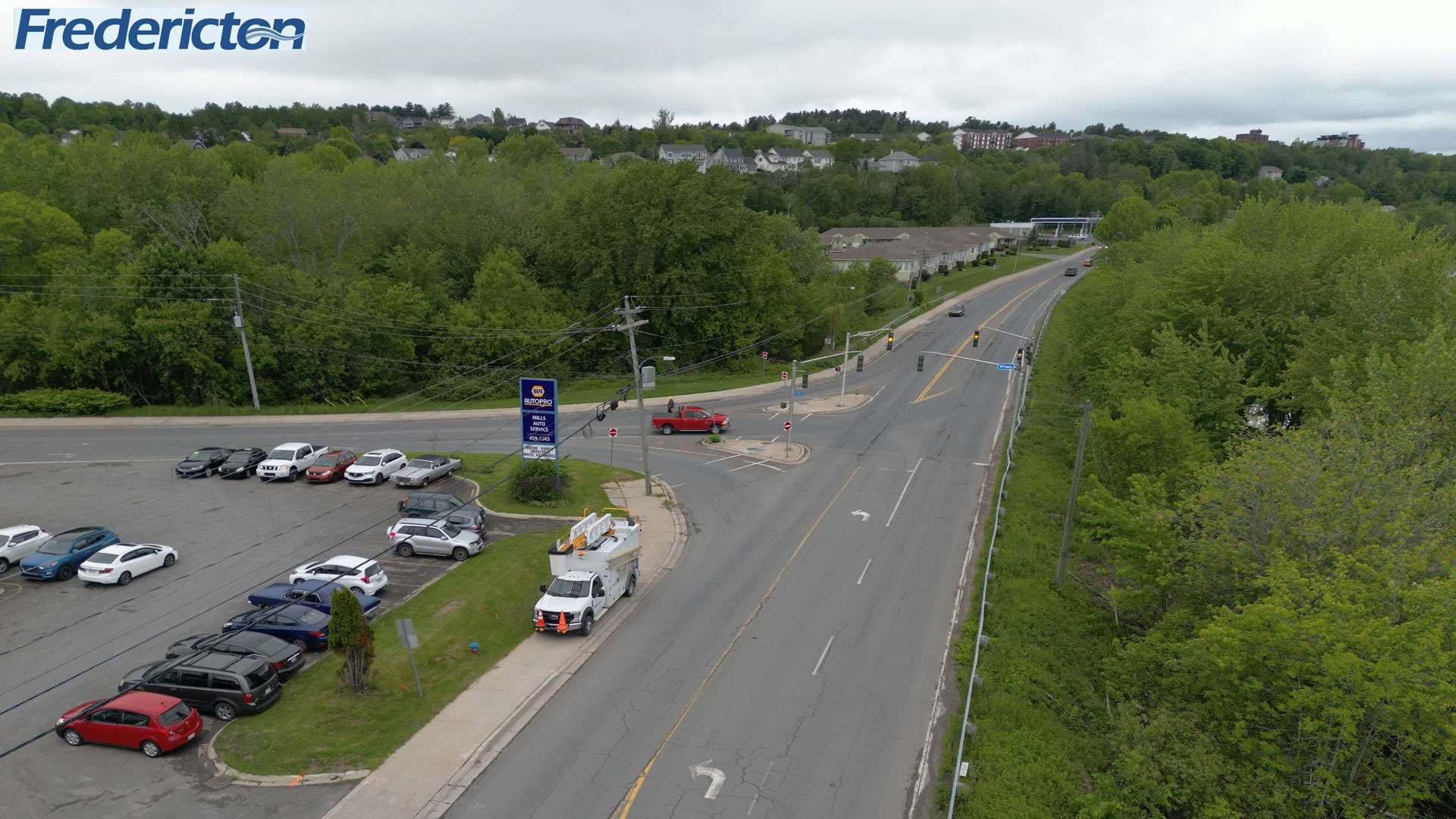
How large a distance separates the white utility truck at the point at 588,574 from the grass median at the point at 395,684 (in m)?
1.26

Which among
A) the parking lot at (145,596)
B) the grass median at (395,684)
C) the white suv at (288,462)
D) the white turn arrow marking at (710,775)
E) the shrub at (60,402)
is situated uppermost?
the shrub at (60,402)

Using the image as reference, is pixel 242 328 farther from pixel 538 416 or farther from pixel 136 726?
pixel 136 726

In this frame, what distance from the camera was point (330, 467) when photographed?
3538 cm

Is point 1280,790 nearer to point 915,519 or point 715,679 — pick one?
point 715,679

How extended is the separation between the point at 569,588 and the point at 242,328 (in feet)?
118

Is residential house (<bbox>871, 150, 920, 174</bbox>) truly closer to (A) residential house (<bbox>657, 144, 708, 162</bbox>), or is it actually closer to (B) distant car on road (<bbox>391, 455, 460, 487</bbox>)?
(A) residential house (<bbox>657, 144, 708, 162</bbox>)

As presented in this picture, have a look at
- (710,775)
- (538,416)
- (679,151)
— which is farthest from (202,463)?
(679,151)

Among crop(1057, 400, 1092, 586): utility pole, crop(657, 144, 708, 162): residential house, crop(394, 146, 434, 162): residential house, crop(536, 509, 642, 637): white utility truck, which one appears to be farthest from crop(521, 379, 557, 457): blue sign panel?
crop(657, 144, 708, 162): residential house

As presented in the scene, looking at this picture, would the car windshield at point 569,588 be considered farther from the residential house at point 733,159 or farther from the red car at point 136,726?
the residential house at point 733,159

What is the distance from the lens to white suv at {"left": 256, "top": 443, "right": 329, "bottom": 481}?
3528 cm

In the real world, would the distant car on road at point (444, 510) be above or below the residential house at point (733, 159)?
below

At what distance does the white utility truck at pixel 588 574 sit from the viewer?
21844mm

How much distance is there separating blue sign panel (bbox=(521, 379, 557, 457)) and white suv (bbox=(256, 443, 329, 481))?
1176 centimetres

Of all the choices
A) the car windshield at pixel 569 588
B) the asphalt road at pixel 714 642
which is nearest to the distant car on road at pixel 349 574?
the asphalt road at pixel 714 642
